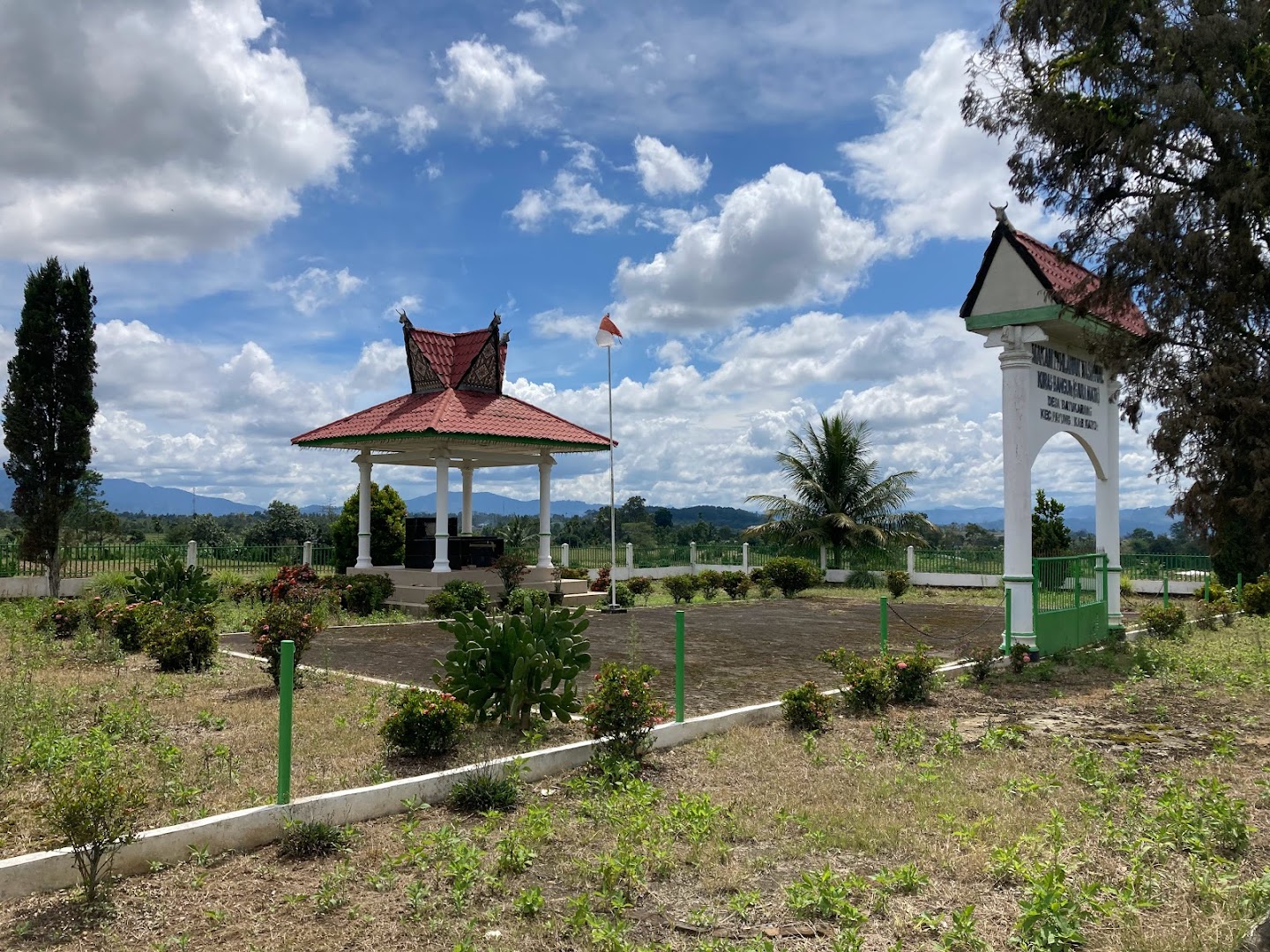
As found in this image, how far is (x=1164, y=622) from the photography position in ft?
43.8

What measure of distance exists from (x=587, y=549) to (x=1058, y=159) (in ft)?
61.6

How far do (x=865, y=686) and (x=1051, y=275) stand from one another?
615 centimetres

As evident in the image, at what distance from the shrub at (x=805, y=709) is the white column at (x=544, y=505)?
1250 centimetres

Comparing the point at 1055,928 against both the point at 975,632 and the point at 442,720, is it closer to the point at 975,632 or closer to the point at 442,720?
the point at 442,720

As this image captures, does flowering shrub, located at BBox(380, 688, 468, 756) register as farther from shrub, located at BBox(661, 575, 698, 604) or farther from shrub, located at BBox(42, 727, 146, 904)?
shrub, located at BBox(661, 575, 698, 604)

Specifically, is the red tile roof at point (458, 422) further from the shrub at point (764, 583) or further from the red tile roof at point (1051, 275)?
the red tile roof at point (1051, 275)

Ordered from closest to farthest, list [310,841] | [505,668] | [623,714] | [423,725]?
[310,841]
[423,725]
[623,714]
[505,668]

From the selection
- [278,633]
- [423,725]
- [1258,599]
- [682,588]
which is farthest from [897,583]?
[423,725]

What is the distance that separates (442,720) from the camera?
6055 millimetres

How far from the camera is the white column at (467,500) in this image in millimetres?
22203

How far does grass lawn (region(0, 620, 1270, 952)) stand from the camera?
3.73 metres

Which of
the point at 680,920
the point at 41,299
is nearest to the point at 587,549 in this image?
the point at 41,299

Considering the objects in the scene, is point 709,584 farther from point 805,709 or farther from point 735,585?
point 805,709

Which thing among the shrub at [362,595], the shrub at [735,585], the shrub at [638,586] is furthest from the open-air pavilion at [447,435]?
the shrub at [735,585]
